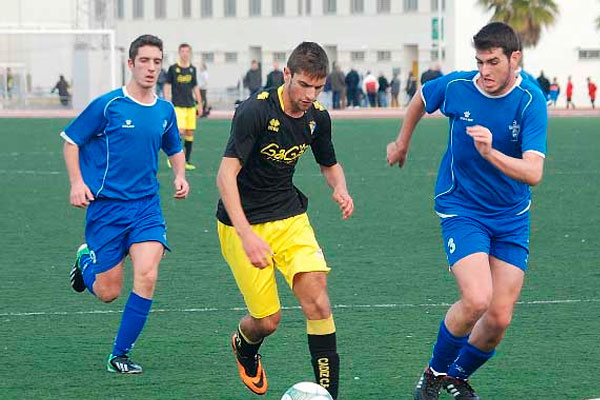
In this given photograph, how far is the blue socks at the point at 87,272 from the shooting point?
835 centimetres

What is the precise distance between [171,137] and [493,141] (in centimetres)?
226

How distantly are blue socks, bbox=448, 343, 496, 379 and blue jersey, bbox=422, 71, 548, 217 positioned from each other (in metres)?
0.70

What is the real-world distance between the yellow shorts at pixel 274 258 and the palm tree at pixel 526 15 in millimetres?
59484

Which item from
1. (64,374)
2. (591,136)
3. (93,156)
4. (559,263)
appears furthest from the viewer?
(591,136)

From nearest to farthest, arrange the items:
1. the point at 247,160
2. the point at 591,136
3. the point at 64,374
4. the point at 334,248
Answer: the point at 247,160, the point at 64,374, the point at 334,248, the point at 591,136

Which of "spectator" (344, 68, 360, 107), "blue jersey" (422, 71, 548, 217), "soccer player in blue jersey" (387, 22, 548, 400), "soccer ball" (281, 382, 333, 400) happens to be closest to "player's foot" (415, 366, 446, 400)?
"soccer player in blue jersey" (387, 22, 548, 400)

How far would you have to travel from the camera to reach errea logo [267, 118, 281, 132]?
22.6 feet

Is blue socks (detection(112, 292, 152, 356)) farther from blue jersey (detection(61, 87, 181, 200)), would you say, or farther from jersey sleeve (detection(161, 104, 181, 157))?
jersey sleeve (detection(161, 104, 181, 157))

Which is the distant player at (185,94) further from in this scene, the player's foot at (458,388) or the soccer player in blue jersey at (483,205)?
the player's foot at (458,388)

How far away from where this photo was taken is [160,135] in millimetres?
8312

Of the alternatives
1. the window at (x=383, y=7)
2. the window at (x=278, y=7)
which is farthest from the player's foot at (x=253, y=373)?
the window at (x=278, y=7)

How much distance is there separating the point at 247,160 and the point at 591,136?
26.9 m

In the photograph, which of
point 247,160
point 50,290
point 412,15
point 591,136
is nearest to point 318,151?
point 247,160

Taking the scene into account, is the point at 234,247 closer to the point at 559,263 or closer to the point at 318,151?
the point at 318,151
